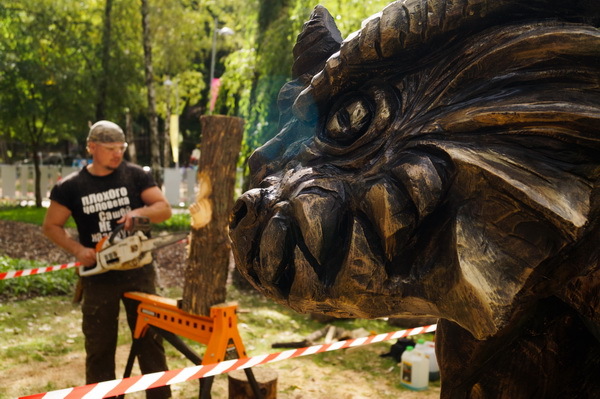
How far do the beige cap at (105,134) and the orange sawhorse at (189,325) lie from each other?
3.82 ft

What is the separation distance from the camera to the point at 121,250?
394cm

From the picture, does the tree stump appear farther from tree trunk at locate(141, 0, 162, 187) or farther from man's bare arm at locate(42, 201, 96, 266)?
tree trunk at locate(141, 0, 162, 187)

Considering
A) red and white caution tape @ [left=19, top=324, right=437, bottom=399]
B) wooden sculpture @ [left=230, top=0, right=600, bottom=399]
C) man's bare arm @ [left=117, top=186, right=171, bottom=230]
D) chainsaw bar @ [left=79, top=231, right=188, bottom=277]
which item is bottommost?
red and white caution tape @ [left=19, top=324, right=437, bottom=399]

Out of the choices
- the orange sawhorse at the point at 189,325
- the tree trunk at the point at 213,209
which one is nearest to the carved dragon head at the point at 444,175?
the orange sawhorse at the point at 189,325

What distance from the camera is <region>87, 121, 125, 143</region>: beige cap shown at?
406 centimetres

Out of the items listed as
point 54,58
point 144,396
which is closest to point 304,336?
point 144,396

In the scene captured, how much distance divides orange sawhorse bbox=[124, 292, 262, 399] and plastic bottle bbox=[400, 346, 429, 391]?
1535 millimetres

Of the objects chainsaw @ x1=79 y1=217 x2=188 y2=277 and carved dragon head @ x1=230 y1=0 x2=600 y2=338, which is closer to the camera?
carved dragon head @ x1=230 y1=0 x2=600 y2=338

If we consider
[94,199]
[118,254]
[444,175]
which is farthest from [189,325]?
[444,175]

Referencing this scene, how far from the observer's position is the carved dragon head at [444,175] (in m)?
0.96

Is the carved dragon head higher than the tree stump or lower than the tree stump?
higher

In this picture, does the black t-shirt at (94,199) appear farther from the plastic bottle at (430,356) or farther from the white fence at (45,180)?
the white fence at (45,180)

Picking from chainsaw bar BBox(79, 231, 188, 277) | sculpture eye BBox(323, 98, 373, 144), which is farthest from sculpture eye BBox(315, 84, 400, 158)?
chainsaw bar BBox(79, 231, 188, 277)

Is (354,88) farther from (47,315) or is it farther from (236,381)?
(47,315)
